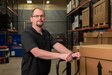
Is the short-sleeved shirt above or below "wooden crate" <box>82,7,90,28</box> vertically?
below

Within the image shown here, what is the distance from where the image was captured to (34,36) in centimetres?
320

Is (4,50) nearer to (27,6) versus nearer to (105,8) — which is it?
(105,8)

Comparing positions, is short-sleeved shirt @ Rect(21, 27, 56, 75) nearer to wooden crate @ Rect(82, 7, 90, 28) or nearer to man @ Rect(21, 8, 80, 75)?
man @ Rect(21, 8, 80, 75)

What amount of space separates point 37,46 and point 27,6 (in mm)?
18138

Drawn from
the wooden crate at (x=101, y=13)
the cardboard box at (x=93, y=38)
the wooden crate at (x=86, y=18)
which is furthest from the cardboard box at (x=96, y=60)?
the wooden crate at (x=86, y=18)

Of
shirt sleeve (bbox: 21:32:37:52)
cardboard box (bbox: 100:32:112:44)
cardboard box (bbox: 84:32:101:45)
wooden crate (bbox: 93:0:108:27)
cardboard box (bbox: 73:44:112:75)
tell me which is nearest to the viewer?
cardboard box (bbox: 73:44:112:75)

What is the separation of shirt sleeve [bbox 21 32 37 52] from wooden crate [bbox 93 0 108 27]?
4.60 metres

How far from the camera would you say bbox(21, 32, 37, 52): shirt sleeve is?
3029mm

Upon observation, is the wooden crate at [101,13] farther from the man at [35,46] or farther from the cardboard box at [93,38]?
the man at [35,46]

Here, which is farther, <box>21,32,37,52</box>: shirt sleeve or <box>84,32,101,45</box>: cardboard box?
<box>84,32,101,45</box>: cardboard box

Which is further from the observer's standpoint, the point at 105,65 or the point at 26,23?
the point at 26,23

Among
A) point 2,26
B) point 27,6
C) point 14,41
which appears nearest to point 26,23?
point 27,6

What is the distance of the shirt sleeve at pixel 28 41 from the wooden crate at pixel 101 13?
460 cm

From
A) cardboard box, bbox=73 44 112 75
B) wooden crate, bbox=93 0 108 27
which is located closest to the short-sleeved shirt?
cardboard box, bbox=73 44 112 75
